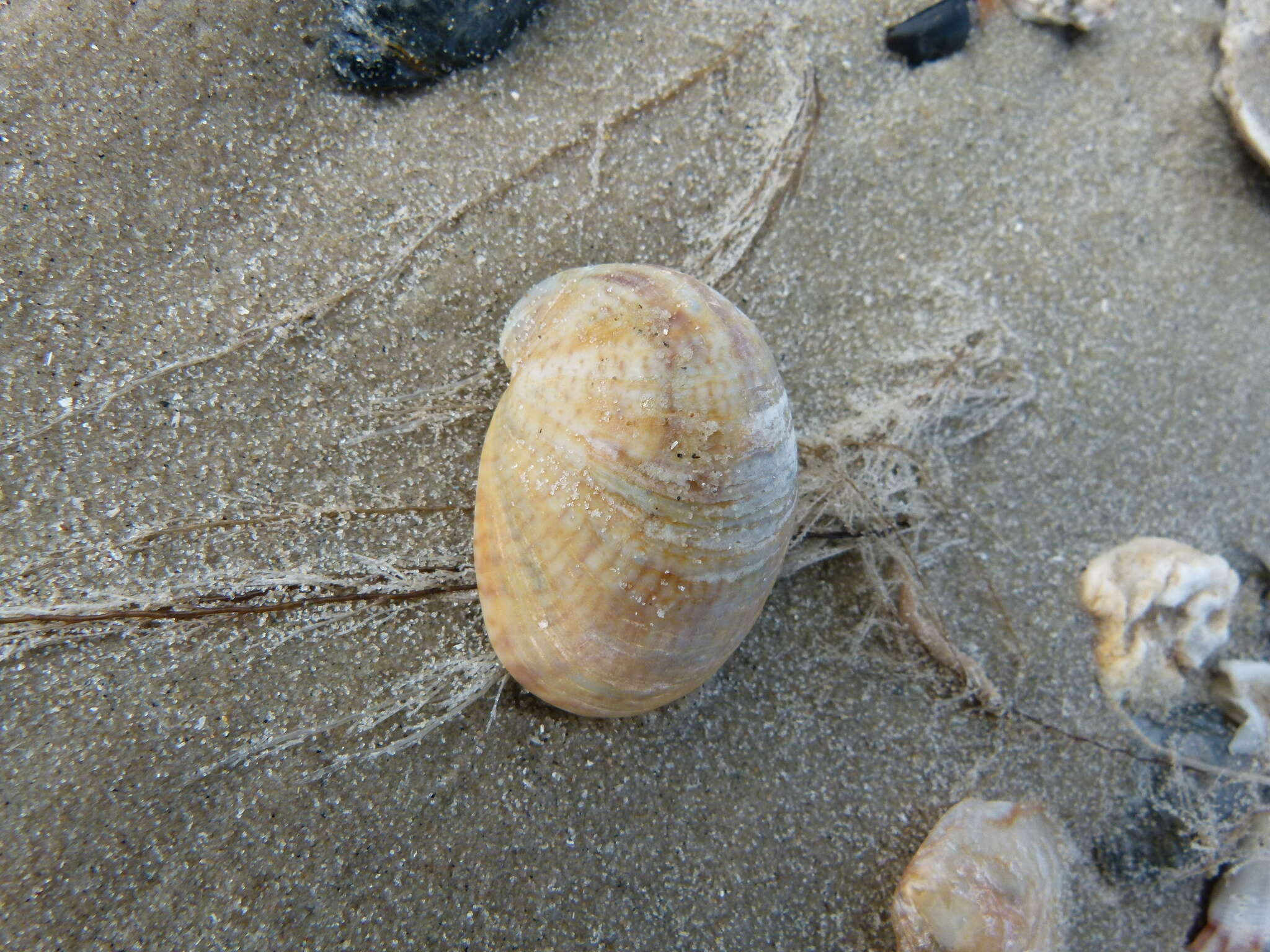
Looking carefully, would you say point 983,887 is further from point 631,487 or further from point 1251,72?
point 1251,72

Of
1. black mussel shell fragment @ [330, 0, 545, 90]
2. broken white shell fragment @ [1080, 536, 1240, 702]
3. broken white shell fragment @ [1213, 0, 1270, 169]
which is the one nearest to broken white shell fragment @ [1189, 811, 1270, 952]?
broken white shell fragment @ [1080, 536, 1240, 702]

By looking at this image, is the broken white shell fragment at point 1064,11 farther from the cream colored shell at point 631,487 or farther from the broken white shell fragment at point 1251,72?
the cream colored shell at point 631,487

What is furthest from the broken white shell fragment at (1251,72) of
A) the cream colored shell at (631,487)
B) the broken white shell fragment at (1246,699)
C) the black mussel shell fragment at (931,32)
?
the cream colored shell at (631,487)

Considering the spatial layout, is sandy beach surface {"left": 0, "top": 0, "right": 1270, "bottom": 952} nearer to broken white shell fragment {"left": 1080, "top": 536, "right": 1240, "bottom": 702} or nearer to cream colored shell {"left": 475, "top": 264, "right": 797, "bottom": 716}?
broken white shell fragment {"left": 1080, "top": 536, "right": 1240, "bottom": 702}

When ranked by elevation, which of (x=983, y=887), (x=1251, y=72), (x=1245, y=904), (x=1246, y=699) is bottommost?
(x=1245, y=904)

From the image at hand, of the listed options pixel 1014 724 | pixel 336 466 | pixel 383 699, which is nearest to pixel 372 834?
pixel 383 699

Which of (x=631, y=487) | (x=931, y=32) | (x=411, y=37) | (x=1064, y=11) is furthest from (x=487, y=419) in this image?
(x=1064, y=11)
